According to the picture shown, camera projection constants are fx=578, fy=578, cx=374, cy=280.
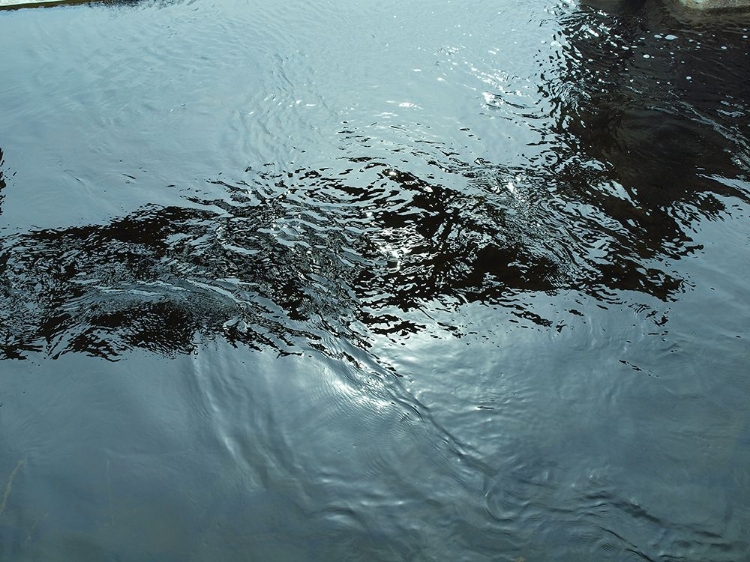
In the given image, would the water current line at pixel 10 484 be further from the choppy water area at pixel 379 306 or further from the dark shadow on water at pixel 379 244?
the dark shadow on water at pixel 379 244

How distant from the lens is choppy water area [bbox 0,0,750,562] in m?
3.04

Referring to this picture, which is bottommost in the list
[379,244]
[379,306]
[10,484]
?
[10,484]

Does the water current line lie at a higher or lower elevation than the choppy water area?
lower

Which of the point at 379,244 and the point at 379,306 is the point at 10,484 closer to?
the point at 379,306

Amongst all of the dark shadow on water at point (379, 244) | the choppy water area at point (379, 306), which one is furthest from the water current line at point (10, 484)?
the dark shadow on water at point (379, 244)

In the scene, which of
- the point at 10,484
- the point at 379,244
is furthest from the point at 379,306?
the point at 10,484

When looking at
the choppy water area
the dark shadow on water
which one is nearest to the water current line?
the choppy water area

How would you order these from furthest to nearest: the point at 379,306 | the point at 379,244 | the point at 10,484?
the point at 379,244 < the point at 379,306 < the point at 10,484

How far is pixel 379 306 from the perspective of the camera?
13.1 feet

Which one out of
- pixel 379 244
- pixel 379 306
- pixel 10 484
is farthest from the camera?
pixel 379 244

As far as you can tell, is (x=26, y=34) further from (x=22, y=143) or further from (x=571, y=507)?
(x=571, y=507)

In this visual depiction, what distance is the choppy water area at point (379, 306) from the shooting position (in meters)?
3.04

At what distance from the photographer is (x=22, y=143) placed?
5.76m

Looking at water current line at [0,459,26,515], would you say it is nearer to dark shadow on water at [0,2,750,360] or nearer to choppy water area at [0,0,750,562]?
choppy water area at [0,0,750,562]
